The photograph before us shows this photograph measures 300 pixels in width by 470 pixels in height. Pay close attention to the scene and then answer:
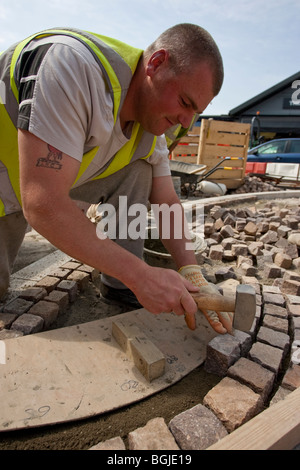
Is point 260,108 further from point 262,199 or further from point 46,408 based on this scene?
point 46,408

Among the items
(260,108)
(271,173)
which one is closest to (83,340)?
(271,173)

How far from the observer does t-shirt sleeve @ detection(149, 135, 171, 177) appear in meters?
2.20

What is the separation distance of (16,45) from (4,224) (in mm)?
1022

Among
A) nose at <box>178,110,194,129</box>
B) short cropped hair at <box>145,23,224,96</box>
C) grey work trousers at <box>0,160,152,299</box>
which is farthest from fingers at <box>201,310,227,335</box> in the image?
short cropped hair at <box>145,23,224,96</box>

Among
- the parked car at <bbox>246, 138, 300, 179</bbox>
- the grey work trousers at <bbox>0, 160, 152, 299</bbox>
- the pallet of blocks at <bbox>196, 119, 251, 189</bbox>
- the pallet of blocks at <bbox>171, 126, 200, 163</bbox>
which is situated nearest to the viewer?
the grey work trousers at <bbox>0, 160, 152, 299</bbox>

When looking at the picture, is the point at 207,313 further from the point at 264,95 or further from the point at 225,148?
the point at 264,95

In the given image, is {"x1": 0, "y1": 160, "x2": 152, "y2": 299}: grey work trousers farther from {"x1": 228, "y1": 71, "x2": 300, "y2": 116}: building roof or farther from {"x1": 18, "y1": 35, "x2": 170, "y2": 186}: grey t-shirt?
{"x1": 228, "y1": 71, "x2": 300, "y2": 116}: building roof

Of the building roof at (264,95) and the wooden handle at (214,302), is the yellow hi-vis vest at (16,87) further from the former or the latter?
the building roof at (264,95)

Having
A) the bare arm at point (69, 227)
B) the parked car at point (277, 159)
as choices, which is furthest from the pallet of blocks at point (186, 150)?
the bare arm at point (69, 227)

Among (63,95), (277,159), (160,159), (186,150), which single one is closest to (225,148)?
(186,150)

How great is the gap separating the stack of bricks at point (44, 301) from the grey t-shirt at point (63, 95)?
1.02 metres

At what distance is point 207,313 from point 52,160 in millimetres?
1136

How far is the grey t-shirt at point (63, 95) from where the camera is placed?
50.6 inches

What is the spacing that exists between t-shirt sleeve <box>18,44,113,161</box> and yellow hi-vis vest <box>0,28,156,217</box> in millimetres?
117
